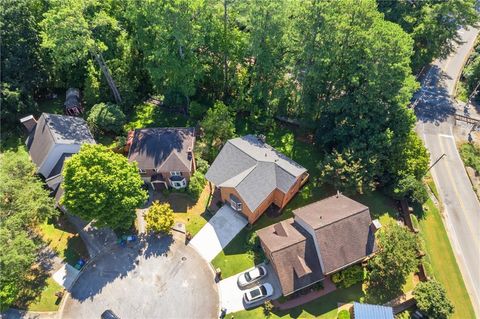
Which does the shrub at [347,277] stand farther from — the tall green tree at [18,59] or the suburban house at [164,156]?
the tall green tree at [18,59]

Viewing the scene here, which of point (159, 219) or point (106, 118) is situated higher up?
point (106, 118)

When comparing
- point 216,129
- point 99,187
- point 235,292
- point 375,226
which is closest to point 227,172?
point 216,129

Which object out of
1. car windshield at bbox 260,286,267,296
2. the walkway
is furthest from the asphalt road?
car windshield at bbox 260,286,267,296

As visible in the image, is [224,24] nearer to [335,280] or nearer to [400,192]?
[400,192]

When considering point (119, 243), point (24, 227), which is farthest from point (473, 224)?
point (24, 227)

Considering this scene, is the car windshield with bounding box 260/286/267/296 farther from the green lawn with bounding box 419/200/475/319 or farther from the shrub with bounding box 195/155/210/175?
the green lawn with bounding box 419/200/475/319

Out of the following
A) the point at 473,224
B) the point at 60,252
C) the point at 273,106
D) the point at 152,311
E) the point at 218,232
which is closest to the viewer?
the point at 152,311

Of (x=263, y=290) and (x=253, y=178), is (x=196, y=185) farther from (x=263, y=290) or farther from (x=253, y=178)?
(x=263, y=290)

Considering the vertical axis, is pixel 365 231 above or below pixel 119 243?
below

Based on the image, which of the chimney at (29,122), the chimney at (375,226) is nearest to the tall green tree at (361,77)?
the chimney at (375,226)
